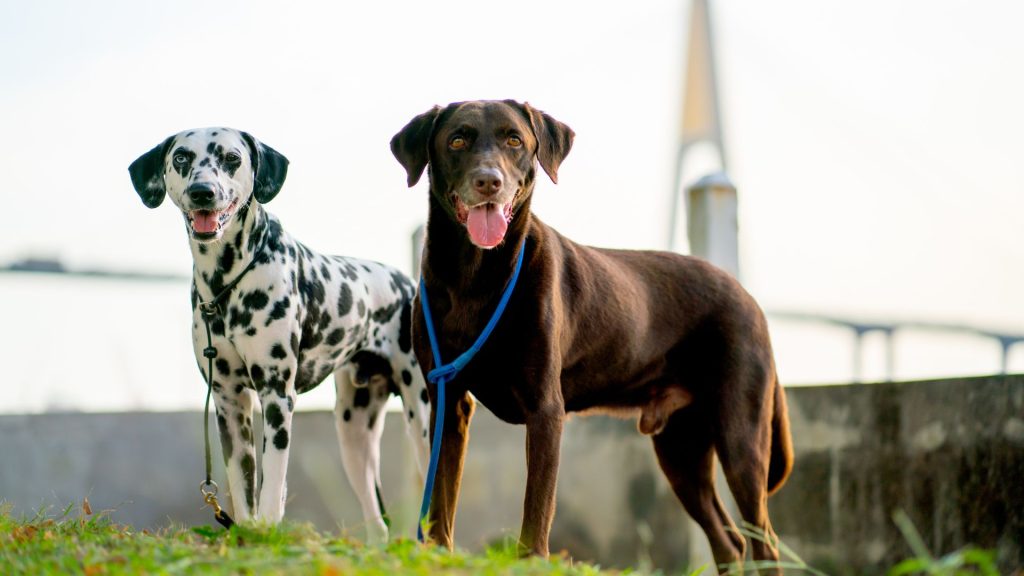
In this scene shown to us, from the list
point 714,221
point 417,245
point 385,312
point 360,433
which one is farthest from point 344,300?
point 714,221

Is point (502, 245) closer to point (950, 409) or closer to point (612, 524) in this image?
point (950, 409)

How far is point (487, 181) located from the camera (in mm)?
4301

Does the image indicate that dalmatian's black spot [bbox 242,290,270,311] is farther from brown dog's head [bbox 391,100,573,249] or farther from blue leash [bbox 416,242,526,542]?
brown dog's head [bbox 391,100,573,249]

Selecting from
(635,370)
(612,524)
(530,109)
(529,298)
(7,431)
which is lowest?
(612,524)

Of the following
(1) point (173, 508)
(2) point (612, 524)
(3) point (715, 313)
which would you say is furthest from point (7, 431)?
(3) point (715, 313)

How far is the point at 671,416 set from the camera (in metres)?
5.95

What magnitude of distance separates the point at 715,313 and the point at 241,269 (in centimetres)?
228

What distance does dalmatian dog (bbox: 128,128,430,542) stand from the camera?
484cm

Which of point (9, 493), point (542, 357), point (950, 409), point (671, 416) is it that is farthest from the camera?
point (9, 493)

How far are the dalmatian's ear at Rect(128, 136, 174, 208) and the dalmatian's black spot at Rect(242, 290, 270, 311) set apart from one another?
1.94 feet

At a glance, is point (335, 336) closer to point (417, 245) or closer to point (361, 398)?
point (361, 398)

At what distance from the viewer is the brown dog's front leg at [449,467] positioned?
4.69 m

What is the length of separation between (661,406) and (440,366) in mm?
1440

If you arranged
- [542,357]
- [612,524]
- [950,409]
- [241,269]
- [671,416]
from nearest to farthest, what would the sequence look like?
[542,357] → [241,269] → [671,416] → [950,409] → [612,524]
